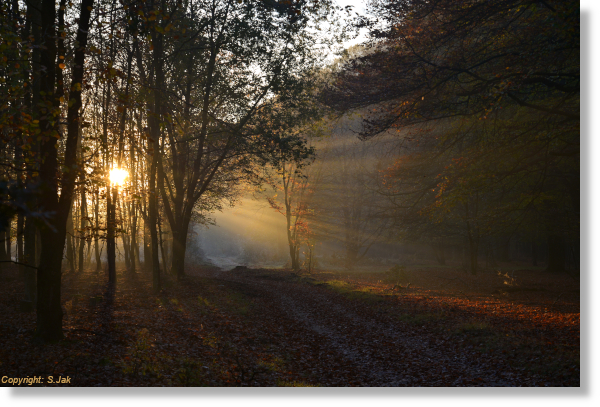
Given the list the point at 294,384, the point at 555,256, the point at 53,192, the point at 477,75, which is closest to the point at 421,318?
the point at 294,384

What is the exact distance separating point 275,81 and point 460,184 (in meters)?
9.46

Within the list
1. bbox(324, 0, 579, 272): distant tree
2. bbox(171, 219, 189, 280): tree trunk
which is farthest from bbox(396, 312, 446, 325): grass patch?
bbox(171, 219, 189, 280): tree trunk

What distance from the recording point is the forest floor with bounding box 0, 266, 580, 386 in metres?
6.39

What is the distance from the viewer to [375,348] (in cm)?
870

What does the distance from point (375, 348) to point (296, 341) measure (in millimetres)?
2102

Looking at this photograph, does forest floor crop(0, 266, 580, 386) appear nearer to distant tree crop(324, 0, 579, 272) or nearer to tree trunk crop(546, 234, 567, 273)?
distant tree crop(324, 0, 579, 272)

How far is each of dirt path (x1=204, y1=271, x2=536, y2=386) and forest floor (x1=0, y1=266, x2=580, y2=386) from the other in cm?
3

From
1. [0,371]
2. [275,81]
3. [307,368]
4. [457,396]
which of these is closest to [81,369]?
[0,371]

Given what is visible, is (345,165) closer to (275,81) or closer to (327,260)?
(327,260)

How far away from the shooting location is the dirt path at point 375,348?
6.63 meters

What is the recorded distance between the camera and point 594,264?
659 cm

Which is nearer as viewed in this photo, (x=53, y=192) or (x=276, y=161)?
(x=53, y=192)

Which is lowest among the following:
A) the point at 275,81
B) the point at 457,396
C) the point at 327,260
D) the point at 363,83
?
the point at 327,260

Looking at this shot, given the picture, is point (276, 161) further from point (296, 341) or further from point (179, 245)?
point (296, 341)
